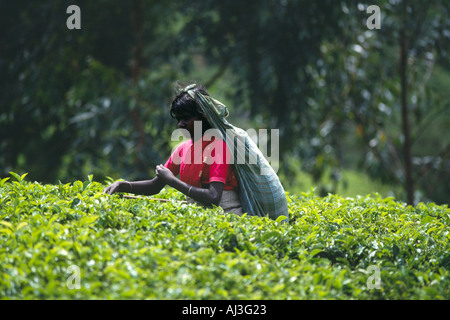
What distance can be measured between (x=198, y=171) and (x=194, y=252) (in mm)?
1111

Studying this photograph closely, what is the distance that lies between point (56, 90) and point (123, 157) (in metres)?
1.71

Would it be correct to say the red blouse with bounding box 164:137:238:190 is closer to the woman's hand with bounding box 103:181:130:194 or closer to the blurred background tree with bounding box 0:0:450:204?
the woman's hand with bounding box 103:181:130:194

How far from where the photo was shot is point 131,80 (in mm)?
11195

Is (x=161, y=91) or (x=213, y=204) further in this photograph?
(x=161, y=91)

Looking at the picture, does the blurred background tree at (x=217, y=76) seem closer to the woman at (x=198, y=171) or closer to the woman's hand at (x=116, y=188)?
the woman at (x=198, y=171)

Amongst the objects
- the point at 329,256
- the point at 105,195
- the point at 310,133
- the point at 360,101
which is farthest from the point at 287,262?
the point at 360,101

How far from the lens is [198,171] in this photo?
14.0ft

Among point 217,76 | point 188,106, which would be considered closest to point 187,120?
point 188,106

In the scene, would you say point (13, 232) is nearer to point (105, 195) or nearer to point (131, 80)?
point (105, 195)

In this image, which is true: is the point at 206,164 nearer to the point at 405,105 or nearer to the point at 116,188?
the point at 116,188

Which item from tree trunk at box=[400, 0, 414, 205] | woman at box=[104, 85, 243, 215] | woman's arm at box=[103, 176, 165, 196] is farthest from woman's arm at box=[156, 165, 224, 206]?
tree trunk at box=[400, 0, 414, 205]

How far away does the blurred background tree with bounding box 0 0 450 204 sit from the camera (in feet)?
33.0
